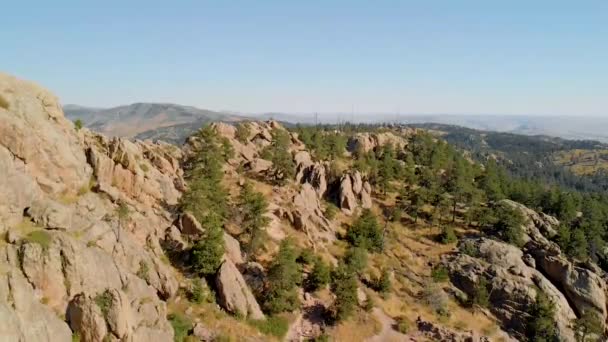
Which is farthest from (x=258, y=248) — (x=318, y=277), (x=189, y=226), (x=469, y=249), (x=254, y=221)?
(x=469, y=249)

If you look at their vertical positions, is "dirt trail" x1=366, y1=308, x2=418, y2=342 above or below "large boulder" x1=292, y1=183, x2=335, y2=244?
below

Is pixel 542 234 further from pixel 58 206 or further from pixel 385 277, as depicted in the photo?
pixel 58 206

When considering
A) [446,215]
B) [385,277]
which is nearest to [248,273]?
[385,277]

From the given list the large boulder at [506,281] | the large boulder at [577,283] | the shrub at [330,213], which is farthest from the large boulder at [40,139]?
the large boulder at [577,283]

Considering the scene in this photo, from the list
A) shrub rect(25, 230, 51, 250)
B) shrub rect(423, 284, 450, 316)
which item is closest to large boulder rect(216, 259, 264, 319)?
shrub rect(25, 230, 51, 250)

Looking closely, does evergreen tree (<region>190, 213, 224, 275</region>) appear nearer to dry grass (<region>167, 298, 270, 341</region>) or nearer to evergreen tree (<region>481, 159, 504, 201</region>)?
dry grass (<region>167, 298, 270, 341</region>)
